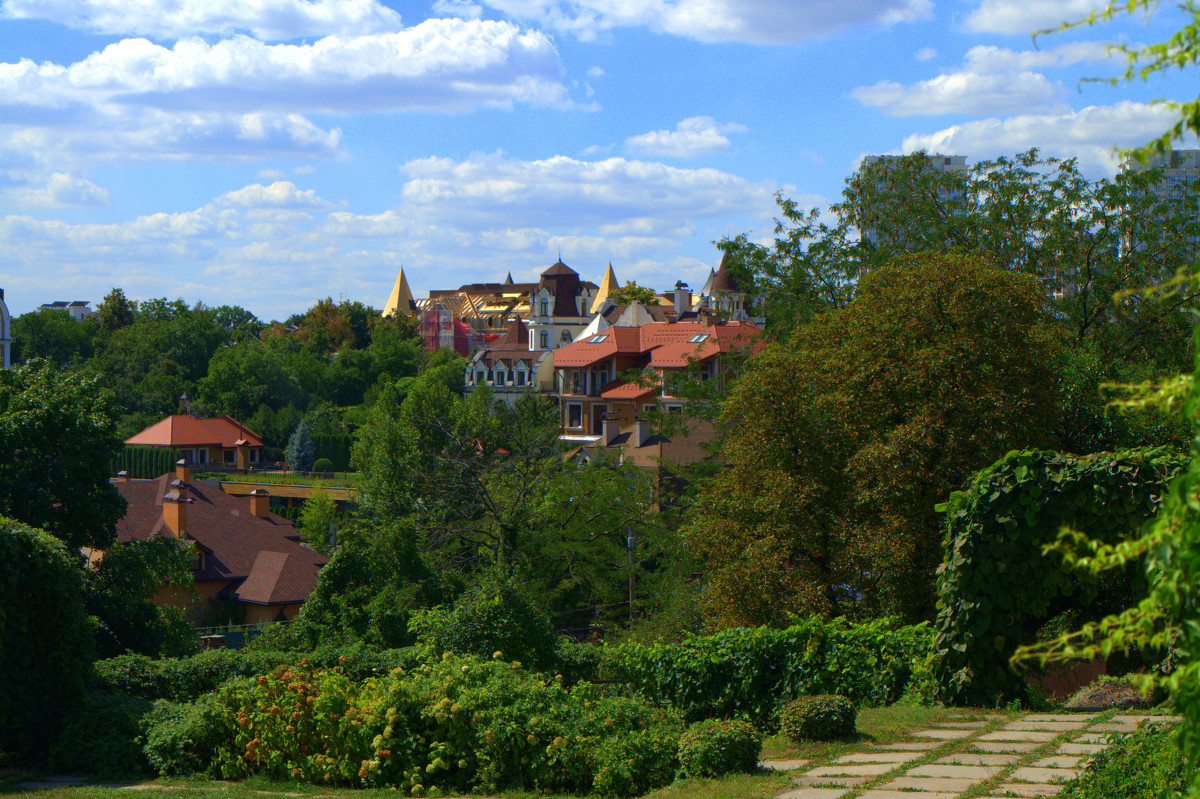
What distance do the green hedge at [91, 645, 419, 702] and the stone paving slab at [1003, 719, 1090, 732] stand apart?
7.76 m

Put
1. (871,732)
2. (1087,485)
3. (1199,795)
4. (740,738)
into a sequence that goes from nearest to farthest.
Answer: (1199,795)
(740,738)
(871,732)
(1087,485)

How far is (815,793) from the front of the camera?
24.5 ft

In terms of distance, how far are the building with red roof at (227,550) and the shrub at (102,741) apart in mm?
22457

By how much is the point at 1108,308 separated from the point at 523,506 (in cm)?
1760

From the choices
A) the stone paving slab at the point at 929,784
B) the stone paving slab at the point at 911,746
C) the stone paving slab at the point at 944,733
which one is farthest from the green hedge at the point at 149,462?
the stone paving slab at the point at 929,784

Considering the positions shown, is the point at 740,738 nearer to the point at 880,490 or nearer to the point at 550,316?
the point at 880,490

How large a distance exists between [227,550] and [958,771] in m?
37.7

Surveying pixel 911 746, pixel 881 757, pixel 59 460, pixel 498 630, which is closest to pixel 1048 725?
pixel 911 746

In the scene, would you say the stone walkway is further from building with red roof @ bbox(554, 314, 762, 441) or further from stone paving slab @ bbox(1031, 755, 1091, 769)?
building with red roof @ bbox(554, 314, 762, 441)

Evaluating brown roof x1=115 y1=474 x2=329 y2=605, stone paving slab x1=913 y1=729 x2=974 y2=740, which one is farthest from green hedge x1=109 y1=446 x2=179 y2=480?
stone paving slab x1=913 y1=729 x2=974 y2=740

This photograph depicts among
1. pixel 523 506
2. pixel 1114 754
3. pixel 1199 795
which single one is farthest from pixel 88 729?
pixel 523 506

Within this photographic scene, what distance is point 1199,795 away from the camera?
284cm

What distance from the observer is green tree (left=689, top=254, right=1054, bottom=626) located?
15.2 m

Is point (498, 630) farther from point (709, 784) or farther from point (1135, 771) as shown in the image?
point (1135, 771)
